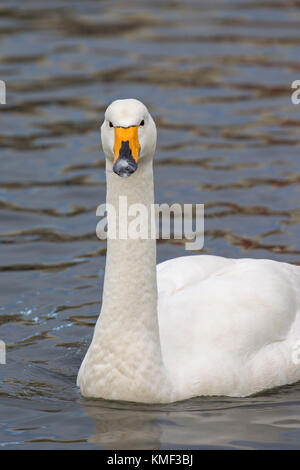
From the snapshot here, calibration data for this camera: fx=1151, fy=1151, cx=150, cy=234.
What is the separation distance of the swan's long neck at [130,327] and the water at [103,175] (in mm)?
144

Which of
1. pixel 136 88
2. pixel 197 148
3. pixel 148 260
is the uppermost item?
pixel 136 88

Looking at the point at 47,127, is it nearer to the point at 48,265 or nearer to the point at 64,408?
the point at 48,265

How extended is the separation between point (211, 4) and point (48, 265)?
34.3 ft

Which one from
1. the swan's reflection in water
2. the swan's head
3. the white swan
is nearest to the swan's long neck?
the white swan

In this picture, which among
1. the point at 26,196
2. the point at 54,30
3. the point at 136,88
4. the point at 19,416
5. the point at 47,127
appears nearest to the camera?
the point at 19,416

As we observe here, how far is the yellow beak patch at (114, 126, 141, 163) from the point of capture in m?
6.35

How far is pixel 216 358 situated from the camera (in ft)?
23.7

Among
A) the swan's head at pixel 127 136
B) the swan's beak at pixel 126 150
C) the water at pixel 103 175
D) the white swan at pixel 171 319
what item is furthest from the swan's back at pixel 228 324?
the swan's beak at pixel 126 150

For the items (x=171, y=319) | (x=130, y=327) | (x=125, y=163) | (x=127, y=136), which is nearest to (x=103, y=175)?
(x=171, y=319)

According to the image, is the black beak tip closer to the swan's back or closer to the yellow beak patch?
the yellow beak patch

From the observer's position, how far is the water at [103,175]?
23.0 feet

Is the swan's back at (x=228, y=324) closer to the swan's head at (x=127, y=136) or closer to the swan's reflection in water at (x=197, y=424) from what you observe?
the swan's reflection in water at (x=197, y=424)

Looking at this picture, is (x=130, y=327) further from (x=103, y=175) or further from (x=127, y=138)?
(x=103, y=175)

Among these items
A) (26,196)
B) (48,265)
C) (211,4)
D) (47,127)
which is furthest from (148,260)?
(211,4)
